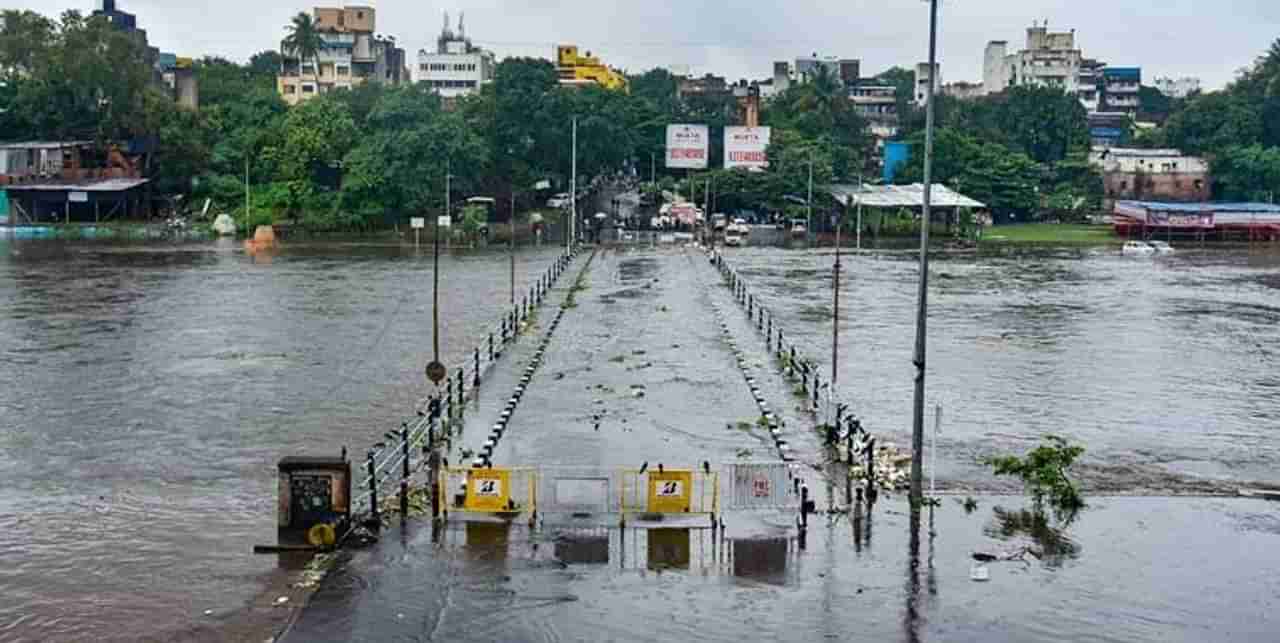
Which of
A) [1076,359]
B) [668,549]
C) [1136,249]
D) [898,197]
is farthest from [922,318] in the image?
[898,197]

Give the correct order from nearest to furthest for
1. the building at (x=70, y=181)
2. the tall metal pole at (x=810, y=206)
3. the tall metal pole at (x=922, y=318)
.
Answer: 1. the tall metal pole at (x=922, y=318)
2. the building at (x=70, y=181)
3. the tall metal pole at (x=810, y=206)

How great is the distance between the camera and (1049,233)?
87062 mm

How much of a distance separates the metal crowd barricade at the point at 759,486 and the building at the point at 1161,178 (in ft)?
293

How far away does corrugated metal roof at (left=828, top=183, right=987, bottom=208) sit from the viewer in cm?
8456

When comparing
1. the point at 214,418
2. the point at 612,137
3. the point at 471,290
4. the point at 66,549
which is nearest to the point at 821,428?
the point at 214,418

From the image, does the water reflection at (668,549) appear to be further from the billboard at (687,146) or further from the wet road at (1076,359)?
the billboard at (687,146)

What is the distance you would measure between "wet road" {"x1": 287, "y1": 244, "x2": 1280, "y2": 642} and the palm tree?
370 feet

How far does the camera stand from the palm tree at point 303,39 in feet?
414

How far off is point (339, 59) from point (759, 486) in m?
125

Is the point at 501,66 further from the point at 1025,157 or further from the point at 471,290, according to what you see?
the point at 471,290

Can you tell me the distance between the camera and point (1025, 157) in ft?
310

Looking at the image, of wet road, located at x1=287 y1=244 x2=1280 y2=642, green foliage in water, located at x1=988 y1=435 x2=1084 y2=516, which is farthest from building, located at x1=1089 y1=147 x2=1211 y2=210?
wet road, located at x1=287 y1=244 x2=1280 y2=642

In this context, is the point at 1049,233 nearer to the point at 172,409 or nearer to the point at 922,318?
the point at 172,409

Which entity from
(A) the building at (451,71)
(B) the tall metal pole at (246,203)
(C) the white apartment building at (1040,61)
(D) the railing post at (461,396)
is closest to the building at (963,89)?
(C) the white apartment building at (1040,61)
